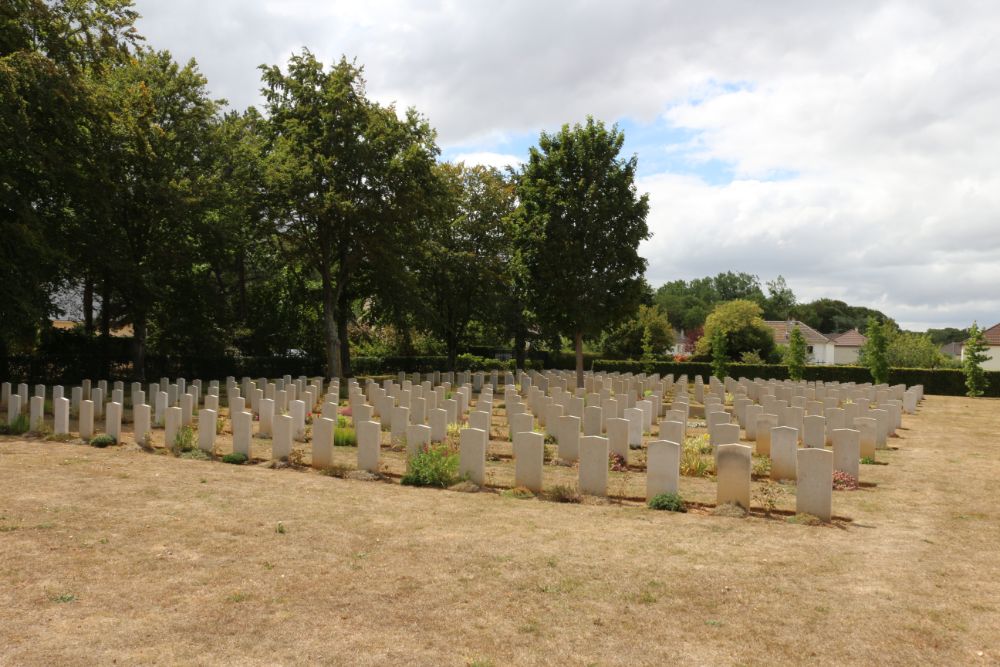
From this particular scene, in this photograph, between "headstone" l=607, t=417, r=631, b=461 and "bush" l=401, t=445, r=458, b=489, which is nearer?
"bush" l=401, t=445, r=458, b=489

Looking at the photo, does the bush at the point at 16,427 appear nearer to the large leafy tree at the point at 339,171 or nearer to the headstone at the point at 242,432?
the headstone at the point at 242,432

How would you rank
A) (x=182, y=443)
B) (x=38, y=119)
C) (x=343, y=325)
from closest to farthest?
1. (x=182, y=443)
2. (x=38, y=119)
3. (x=343, y=325)

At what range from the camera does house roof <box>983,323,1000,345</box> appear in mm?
57031

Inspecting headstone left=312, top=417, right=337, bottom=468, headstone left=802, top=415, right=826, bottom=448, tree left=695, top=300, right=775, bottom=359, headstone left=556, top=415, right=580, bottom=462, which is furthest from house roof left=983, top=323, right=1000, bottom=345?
headstone left=312, top=417, right=337, bottom=468

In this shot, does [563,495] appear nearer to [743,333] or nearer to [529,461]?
[529,461]

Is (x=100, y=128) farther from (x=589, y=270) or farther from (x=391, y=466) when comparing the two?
(x=589, y=270)

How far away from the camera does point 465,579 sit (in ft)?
19.6

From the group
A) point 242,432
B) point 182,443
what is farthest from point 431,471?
point 182,443

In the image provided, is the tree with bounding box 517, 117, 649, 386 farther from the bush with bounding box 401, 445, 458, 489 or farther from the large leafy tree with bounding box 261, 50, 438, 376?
the bush with bounding box 401, 445, 458, 489

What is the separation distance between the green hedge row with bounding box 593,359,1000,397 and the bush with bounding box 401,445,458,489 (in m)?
30.7

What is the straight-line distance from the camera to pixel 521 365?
1679 inches

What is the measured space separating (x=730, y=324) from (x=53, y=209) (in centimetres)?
4291

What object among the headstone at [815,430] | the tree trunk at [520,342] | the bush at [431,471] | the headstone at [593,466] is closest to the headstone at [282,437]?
the bush at [431,471]

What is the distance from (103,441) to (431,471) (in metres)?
7.05
